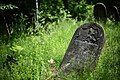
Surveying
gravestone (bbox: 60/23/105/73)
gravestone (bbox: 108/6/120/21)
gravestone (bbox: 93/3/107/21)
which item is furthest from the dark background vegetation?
gravestone (bbox: 108/6/120/21)

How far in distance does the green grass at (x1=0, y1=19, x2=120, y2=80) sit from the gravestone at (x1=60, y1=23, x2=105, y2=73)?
0.21 m

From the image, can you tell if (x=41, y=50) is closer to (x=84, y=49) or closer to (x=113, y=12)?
(x=84, y=49)

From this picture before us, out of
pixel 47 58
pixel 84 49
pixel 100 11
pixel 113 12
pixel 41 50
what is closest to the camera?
pixel 84 49

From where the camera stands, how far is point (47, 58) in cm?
670

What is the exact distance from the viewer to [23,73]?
18.6 ft

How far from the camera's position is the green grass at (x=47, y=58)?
5504mm

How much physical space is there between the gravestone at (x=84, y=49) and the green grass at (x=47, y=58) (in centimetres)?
21

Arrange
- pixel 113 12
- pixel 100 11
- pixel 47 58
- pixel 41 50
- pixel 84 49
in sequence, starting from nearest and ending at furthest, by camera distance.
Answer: pixel 84 49, pixel 47 58, pixel 41 50, pixel 100 11, pixel 113 12

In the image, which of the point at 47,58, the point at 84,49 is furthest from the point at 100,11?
the point at 84,49

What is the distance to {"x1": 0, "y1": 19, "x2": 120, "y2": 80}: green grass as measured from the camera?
550 cm

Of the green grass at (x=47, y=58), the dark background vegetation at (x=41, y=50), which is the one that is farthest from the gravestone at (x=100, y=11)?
the green grass at (x=47, y=58)

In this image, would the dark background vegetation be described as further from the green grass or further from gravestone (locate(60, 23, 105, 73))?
gravestone (locate(60, 23, 105, 73))

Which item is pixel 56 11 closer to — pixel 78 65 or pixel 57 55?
pixel 57 55

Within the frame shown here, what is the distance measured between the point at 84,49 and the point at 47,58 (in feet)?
3.35
